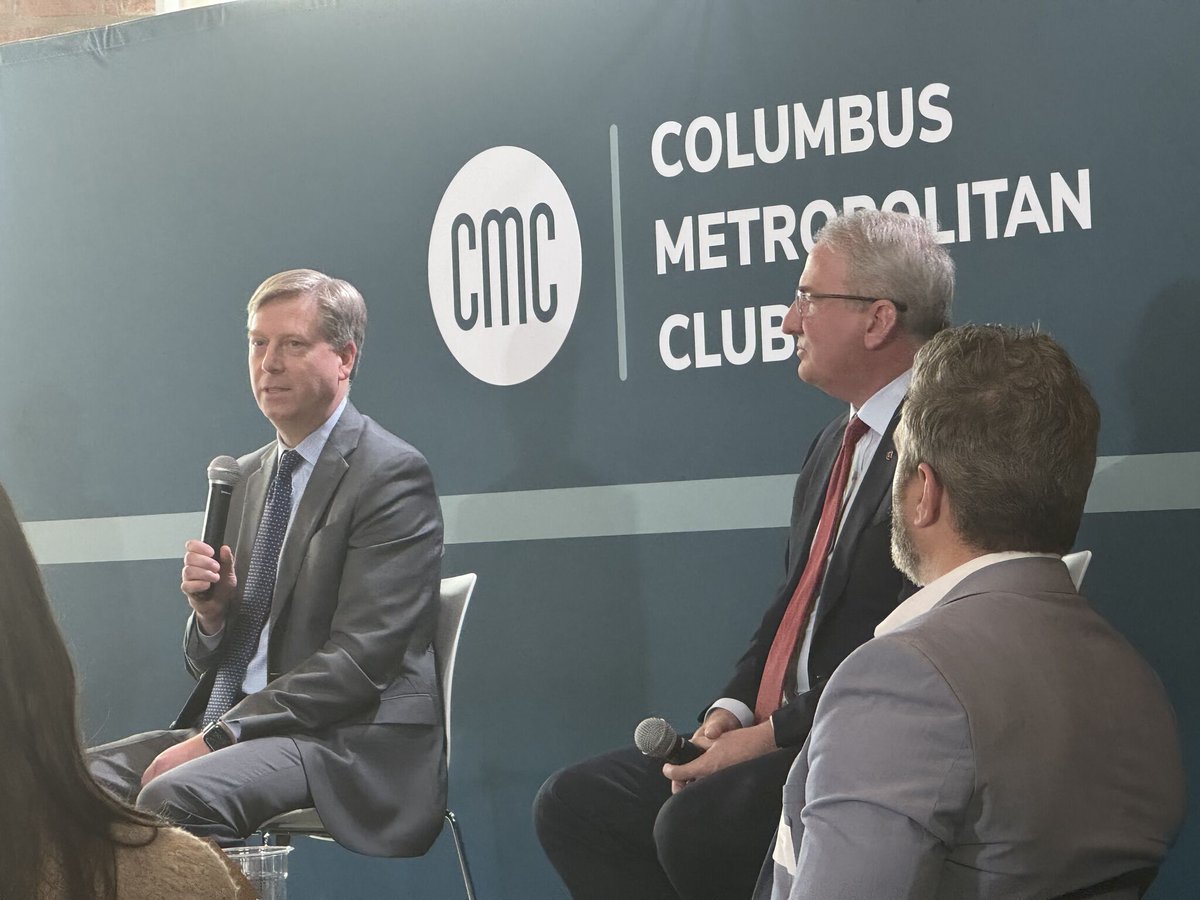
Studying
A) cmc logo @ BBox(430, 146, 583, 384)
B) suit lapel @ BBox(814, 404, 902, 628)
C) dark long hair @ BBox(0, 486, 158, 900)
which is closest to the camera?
dark long hair @ BBox(0, 486, 158, 900)

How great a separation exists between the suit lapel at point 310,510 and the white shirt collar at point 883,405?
1228mm

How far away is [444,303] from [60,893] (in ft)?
10.1

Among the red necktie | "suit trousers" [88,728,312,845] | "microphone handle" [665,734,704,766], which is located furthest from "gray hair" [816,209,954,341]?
"suit trousers" [88,728,312,845]

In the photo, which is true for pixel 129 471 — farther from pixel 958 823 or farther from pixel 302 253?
pixel 958 823

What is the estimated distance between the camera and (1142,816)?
153 cm

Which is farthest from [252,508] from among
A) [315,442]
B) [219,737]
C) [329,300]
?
[219,737]

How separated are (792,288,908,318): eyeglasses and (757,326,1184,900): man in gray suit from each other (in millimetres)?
1173

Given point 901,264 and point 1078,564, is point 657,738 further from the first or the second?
point 901,264

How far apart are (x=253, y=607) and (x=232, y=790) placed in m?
0.57

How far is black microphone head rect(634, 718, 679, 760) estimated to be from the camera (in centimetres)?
264

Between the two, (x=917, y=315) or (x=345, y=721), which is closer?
(x=917, y=315)

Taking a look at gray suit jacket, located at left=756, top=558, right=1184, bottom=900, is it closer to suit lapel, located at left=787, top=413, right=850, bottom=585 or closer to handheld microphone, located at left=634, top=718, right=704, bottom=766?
handheld microphone, located at left=634, top=718, right=704, bottom=766

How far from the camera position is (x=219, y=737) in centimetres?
310

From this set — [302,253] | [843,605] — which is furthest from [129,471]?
[843,605]
